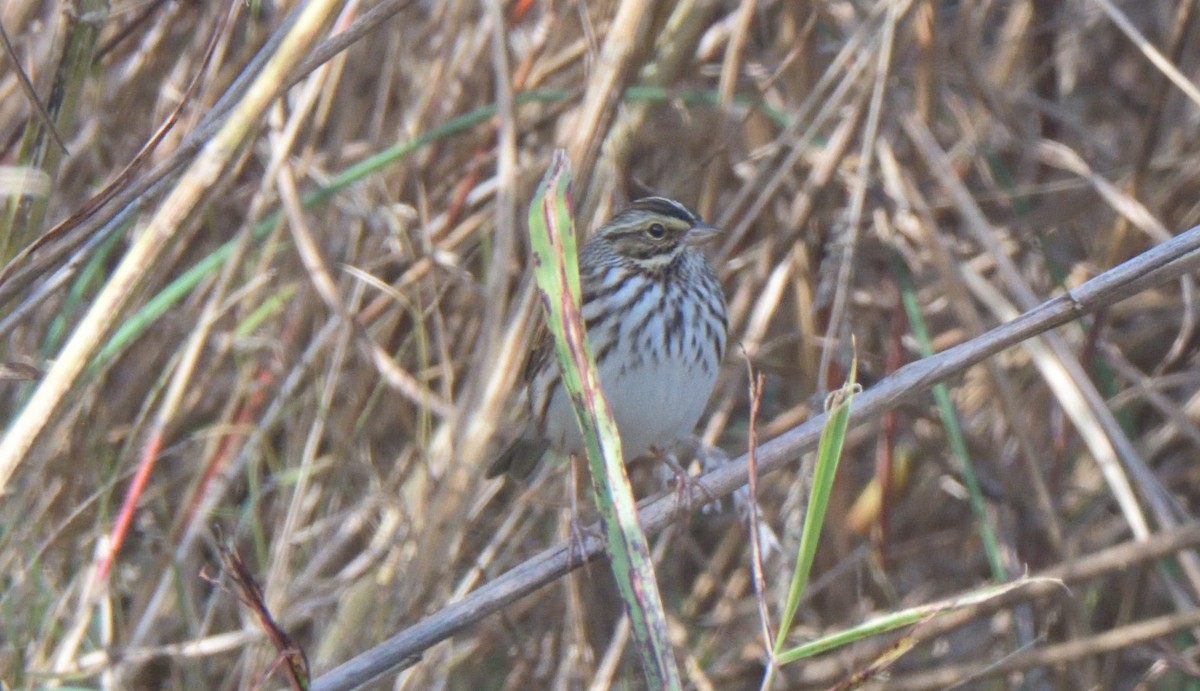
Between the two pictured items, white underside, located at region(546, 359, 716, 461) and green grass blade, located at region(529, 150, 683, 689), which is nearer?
green grass blade, located at region(529, 150, 683, 689)

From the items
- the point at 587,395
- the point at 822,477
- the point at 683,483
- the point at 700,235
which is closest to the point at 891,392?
the point at 822,477

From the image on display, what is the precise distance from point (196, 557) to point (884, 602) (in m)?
1.93

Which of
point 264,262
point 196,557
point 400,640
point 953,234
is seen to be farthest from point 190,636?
point 953,234

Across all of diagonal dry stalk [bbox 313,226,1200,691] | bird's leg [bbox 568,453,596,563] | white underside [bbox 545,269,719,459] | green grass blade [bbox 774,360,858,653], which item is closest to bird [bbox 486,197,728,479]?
white underside [bbox 545,269,719,459]

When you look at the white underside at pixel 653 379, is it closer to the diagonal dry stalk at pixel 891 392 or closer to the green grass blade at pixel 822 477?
the diagonal dry stalk at pixel 891 392

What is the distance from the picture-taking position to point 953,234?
4.19 metres

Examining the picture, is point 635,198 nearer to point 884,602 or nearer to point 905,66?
point 905,66

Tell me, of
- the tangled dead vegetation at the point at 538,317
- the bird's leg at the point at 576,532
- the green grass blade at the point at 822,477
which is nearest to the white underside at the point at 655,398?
the bird's leg at the point at 576,532

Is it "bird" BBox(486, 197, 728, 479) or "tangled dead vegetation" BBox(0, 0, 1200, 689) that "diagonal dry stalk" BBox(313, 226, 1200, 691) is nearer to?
"tangled dead vegetation" BBox(0, 0, 1200, 689)

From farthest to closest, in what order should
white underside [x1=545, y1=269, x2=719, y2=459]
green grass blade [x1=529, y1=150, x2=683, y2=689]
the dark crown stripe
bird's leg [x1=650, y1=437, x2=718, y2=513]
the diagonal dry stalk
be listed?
the dark crown stripe → white underside [x1=545, y1=269, x2=719, y2=459] → bird's leg [x1=650, y1=437, x2=718, y2=513] → the diagonal dry stalk → green grass blade [x1=529, y1=150, x2=683, y2=689]

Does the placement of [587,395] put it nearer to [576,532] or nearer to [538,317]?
[576,532]

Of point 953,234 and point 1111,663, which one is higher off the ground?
point 953,234

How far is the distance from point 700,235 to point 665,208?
10cm

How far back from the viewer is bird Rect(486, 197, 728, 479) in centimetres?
324
